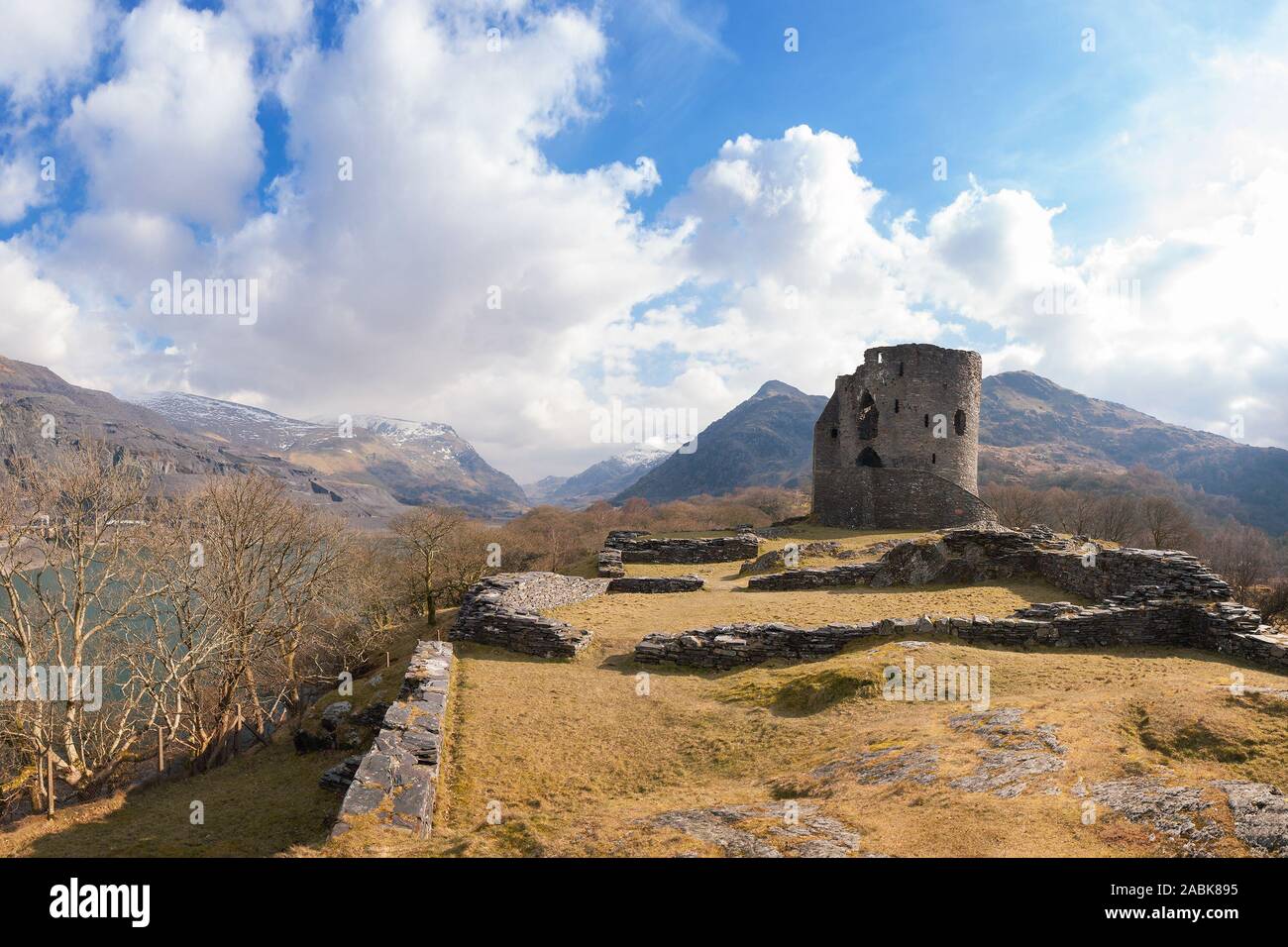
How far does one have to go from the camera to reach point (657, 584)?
24.1 m

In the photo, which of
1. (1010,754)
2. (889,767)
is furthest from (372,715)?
(1010,754)

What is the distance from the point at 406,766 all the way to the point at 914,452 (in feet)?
118

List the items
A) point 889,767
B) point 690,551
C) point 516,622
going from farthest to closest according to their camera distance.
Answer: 1. point 690,551
2. point 516,622
3. point 889,767

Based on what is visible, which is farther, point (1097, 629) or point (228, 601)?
point (228, 601)

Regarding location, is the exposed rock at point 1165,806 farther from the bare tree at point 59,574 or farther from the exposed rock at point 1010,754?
the bare tree at point 59,574

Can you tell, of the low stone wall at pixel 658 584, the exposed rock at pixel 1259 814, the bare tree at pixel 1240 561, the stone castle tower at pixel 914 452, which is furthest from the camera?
the bare tree at pixel 1240 561

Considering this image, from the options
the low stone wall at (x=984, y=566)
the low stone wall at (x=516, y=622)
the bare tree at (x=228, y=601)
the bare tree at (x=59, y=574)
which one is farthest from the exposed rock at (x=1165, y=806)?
the bare tree at (x=59, y=574)

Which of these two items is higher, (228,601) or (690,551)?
(690,551)

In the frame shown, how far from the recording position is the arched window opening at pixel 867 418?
137 feet

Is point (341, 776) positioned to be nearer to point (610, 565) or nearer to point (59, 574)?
point (59, 574)

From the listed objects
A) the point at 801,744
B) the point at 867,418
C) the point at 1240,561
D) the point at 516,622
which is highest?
the point at 867,418

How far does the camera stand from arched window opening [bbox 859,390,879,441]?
4191 cm

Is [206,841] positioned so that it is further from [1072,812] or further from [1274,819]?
[1274,819]

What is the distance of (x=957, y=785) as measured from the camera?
7.42m
